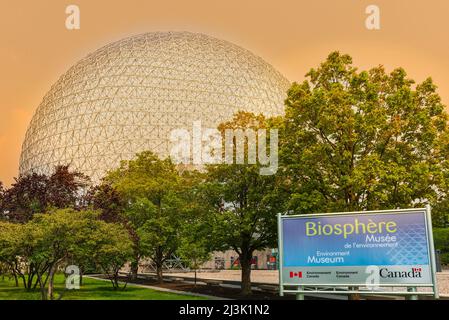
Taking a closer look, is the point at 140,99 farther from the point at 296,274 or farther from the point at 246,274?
the point at 296,274

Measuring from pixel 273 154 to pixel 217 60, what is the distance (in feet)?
182

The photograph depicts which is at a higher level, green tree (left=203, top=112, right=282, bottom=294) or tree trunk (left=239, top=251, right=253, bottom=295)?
green tree (left=203, top=112, right=282, bottom=294)

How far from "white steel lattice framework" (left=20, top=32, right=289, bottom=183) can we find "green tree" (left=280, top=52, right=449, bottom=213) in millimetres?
46573

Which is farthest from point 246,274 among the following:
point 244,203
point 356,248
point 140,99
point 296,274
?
point 140,99

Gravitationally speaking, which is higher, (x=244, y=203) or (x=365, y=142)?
(x=365, y=142)

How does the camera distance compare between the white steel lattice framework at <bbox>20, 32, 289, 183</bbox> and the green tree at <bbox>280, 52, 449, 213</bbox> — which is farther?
the white steel lattice framework at <bbox>20, 32, 289, 183</bbox>

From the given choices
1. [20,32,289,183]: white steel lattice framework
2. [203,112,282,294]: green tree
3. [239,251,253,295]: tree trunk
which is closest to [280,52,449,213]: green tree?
[203,112,282,294]: green tree

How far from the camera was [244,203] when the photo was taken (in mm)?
28547

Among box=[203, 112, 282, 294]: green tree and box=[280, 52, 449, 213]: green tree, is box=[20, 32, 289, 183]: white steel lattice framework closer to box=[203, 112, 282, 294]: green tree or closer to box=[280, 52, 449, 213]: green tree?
box=[203, 112, 282, 294]: green tree

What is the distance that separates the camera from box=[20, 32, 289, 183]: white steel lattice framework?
69500 mm

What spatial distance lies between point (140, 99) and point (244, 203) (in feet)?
150
